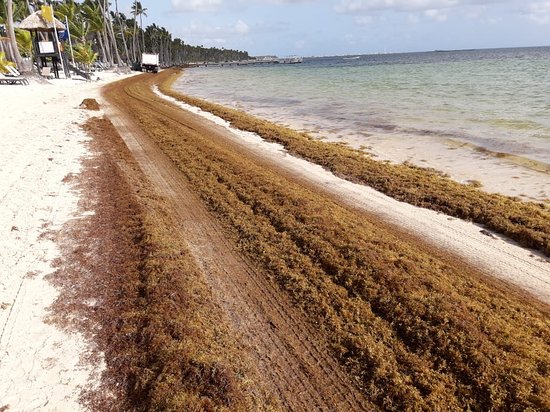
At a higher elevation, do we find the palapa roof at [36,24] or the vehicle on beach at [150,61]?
the palapa roof at [36,24]

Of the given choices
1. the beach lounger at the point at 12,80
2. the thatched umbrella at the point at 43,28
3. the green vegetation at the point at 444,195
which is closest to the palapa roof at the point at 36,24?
the thatched umbrella at the point at 43,28

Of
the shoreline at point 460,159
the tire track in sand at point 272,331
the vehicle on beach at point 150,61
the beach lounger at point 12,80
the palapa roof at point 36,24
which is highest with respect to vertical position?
the palapa roof at point 36,24

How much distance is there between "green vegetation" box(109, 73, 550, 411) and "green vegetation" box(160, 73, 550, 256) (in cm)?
190

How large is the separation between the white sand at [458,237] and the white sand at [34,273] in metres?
6.15

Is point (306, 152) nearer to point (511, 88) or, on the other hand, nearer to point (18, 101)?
point (18, 101)

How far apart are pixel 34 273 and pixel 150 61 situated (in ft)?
264

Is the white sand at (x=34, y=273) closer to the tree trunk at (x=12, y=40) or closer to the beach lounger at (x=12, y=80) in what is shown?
the beach lounger at (x=12, y=80)

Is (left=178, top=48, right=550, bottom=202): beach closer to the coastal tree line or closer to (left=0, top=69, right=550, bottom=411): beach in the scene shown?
(left=0, top=69, right=550, bottom=411): beach

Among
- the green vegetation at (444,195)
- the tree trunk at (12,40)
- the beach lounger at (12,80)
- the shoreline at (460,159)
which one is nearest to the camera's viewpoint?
the green vegetation at (444,195)

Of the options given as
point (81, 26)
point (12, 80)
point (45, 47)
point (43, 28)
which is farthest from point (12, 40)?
point (81, 26)

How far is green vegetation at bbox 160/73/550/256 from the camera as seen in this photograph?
24.5 feet

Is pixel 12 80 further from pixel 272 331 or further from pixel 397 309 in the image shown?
pixel 397 309

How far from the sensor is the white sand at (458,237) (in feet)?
20.0

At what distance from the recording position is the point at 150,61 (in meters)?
76.9
